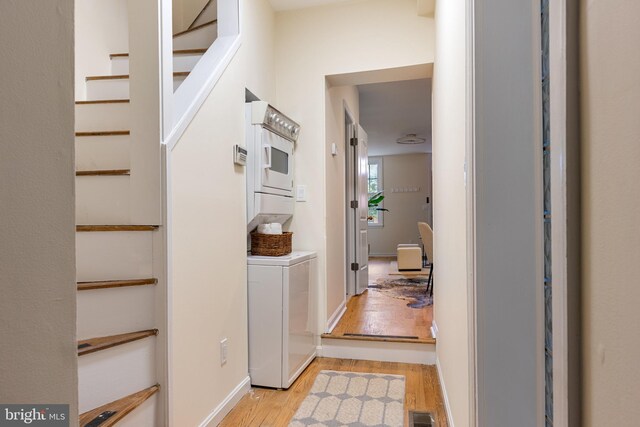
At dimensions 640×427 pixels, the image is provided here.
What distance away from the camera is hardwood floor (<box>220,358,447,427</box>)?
2.16m

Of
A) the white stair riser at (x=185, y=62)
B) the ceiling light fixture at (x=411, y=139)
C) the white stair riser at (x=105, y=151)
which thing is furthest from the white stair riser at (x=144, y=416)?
the ceiling light fixture at (x=411, y=139)

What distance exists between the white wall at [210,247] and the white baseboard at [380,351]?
0.88 metres

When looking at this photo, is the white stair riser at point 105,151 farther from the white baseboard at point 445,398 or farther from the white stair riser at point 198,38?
the white baseboard at point 445,398

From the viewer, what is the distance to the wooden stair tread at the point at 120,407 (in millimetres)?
1345

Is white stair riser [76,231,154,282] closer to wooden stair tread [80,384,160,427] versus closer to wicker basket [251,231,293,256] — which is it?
wooden stair tread [80,384,160,427]

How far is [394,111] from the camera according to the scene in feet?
20.1

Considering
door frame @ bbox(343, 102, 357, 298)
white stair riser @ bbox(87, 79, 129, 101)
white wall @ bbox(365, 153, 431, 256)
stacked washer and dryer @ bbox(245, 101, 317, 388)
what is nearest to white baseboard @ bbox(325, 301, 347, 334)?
stacked washer and dryer @ bbox(245, 101, 317, 388)

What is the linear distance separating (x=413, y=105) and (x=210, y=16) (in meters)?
3.37

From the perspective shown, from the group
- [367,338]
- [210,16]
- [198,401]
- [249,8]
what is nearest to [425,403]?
[367,338]

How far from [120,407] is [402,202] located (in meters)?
8.91

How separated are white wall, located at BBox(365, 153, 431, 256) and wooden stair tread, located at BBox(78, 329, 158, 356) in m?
8.49

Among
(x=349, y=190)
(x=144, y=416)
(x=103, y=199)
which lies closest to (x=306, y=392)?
(x=144, y=416)

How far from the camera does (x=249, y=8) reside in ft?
8.74

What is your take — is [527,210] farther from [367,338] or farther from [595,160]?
[367,338]
